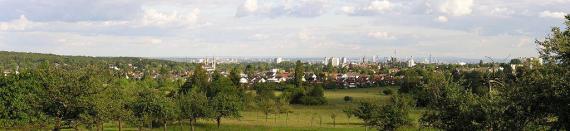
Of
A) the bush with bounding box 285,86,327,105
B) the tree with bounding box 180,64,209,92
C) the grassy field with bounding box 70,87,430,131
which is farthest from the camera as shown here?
the tree with bounding box 180,64,209,92

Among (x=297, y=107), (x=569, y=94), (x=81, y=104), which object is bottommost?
(x=297, y=107)

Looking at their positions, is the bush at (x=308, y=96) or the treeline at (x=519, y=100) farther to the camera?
the bush at (x=308, y=96)

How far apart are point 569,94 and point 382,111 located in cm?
2779

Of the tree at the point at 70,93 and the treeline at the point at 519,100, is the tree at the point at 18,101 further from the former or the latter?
the treeline at the point at 519,100

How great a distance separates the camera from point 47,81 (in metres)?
36.9

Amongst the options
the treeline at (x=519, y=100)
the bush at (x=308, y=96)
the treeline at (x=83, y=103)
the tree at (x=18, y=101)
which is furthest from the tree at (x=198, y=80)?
the treeline at (x=519, y=100)

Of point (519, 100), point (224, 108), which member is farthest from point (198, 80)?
point (519, 100)

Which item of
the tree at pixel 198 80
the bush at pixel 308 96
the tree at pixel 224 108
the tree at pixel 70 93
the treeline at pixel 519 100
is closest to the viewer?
the treeline at pixel 519 100

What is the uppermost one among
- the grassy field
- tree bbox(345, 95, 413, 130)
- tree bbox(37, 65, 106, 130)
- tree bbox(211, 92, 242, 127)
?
tree bbox(37, 65, 106, 130)

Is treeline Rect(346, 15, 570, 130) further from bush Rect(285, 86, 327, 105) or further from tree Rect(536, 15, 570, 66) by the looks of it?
bush Rect(285, 86, 327, 105)

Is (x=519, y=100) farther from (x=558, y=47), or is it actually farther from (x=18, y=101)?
(x=18, y=101)

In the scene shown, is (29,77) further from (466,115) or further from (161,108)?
(466,115)

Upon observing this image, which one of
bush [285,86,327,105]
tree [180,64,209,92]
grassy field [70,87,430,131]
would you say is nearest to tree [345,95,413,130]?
grassy field [70,87,430,131]

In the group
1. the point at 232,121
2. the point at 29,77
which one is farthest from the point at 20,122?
the point at 232,121
